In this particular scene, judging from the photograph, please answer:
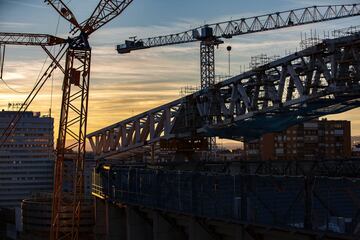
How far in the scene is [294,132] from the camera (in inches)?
6545

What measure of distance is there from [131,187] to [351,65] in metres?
22.7

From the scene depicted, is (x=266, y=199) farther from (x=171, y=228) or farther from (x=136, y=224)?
(x=136, y=224)

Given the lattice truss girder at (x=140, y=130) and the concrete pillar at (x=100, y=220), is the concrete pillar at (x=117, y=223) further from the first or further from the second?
the lattice truss girder at (x=140, y=130)

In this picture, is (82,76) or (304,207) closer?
(304,207)

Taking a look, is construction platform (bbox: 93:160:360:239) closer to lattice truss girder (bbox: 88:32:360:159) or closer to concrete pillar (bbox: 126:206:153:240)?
concrete pillar (bbox: 126:206:153:240)

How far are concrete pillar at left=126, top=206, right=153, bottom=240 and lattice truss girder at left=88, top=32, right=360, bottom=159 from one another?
2065 centimetres

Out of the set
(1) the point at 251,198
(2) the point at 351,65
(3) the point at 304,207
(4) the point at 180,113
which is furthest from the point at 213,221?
(4) the point at 180,113

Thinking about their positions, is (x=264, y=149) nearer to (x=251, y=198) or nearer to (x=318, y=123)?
(x=318, y=123)

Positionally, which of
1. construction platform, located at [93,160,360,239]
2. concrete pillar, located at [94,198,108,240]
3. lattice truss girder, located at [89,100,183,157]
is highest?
lattice truss girder, located at [89,100,183,157]

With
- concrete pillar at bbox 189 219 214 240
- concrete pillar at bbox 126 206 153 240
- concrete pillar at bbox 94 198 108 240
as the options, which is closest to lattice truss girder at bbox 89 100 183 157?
concrete pillar at bbox 94 198 108 240

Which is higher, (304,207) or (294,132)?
(294,132)

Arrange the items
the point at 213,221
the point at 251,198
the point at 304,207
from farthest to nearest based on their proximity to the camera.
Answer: the point at 213,221 → the point at 251,198 → the point at 304,207

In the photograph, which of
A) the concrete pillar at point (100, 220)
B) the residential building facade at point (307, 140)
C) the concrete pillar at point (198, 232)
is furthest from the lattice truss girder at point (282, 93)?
the residential building facade at point (307, 140)

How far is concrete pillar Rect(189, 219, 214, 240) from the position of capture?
30.7 metres
